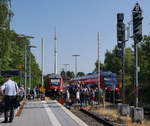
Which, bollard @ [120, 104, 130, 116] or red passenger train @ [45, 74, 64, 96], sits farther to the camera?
red passenger train @ [45, 74, 64, 96]

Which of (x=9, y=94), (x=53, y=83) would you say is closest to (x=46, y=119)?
(x=9, y=94)

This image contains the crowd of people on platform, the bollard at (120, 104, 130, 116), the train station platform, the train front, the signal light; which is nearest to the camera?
the train station platform

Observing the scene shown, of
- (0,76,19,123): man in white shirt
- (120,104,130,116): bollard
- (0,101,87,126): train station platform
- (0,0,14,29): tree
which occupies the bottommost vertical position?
(0,101,87,126): train station platform

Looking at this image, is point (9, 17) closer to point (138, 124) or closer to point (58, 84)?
point (138, 124)

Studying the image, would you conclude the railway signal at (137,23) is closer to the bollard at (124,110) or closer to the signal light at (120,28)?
the signal light at (120,28)

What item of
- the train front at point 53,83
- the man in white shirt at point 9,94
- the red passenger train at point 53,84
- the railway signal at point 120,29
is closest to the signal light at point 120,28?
the railway signal at point 120,29

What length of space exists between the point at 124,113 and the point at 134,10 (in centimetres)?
→ 585

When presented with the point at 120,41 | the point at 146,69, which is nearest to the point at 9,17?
the point at 120,41

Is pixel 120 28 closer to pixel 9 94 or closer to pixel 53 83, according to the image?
pixel 9 94

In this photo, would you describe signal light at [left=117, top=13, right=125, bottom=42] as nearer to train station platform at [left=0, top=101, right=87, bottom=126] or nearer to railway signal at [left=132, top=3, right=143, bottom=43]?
railway signal at [left=132, top=3, right=143, bottom=43]

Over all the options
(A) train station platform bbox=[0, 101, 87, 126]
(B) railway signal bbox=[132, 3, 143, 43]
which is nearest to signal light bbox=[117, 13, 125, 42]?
(B) railway signal bbox=[132, 3, 143, 43]

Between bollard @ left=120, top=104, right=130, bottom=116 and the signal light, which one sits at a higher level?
the signal light

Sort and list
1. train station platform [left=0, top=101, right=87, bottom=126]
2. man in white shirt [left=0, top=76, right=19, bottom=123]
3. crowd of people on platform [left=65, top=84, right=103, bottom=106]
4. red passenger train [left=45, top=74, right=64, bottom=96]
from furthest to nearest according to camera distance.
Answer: red passenger train [left=45, top=74, right=64, bottom=96], crowd of people on platform [left=65, top=84, right=103, bottom=106], train station platform [left=0, top=101, right=87, bottom=126], man in white shirt [left=0, top=76, right=19, bottom=123]

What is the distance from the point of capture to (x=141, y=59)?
60.2m
